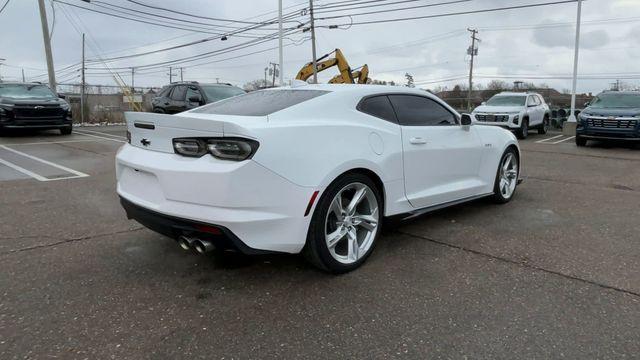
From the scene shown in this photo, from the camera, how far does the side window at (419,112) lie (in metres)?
4.20

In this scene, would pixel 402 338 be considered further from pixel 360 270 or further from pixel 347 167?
pixel 347 167

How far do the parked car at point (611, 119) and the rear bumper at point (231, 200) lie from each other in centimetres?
1244

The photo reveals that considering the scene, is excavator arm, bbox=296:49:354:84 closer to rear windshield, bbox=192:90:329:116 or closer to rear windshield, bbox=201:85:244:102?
rear windshield, bbox=201:85:244:102

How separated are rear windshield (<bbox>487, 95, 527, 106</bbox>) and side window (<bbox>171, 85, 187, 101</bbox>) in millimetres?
11257

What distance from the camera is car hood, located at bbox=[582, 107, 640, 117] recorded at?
41.4 feet

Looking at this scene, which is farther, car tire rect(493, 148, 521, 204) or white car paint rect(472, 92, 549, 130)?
white car paint rect(472, 92, 549, 130)

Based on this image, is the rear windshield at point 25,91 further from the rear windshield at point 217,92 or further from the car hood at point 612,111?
the car hood at point 612,111

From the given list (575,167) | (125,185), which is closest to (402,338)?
(125,185)

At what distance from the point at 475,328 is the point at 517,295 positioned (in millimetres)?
604

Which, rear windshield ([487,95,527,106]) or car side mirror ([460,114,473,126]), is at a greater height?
rear windshield ([487,95,527,106])

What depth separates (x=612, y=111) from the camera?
1297cm

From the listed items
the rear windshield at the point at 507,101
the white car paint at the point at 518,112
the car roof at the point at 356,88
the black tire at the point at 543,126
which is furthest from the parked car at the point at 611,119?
the car roof at the point at 356,88

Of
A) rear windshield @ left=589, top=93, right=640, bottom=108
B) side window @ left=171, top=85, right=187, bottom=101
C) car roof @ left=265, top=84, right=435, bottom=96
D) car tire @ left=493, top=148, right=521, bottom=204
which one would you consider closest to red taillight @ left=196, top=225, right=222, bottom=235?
car roof @ left=265, top=84, right=435, bottom=96

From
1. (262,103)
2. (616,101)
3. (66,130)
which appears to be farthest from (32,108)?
(616,101)
